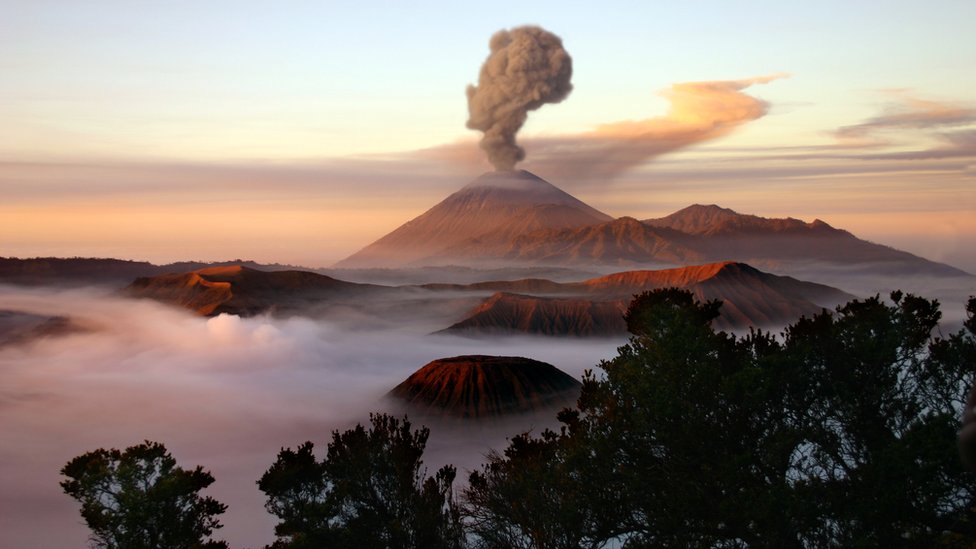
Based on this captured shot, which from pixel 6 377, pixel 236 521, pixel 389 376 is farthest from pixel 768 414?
pixel 6 377

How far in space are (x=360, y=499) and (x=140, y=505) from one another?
6988 mm

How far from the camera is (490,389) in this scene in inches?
4134

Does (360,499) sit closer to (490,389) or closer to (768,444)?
(768,444)

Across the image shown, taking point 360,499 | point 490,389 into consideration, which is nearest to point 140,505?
point 360,499

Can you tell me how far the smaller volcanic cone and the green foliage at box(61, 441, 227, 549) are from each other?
2935 inches

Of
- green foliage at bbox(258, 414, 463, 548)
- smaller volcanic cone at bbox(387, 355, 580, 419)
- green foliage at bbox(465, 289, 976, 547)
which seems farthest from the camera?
smaller volcanic cone at bbox(387, 355, 580, 419)

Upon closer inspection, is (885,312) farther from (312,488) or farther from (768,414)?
(312,488)

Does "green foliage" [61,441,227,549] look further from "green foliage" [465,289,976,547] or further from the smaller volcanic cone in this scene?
the smaller volcanic cone

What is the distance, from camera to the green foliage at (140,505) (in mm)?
27125

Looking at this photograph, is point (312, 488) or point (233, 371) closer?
point (312, 488)

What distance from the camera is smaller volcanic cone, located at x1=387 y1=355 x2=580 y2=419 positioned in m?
104

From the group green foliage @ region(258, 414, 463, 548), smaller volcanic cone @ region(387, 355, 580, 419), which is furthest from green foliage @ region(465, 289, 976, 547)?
smaller volcanic cone @ region(387, 355, 580, 419)

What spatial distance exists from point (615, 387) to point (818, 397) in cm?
564

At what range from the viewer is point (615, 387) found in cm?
2584
